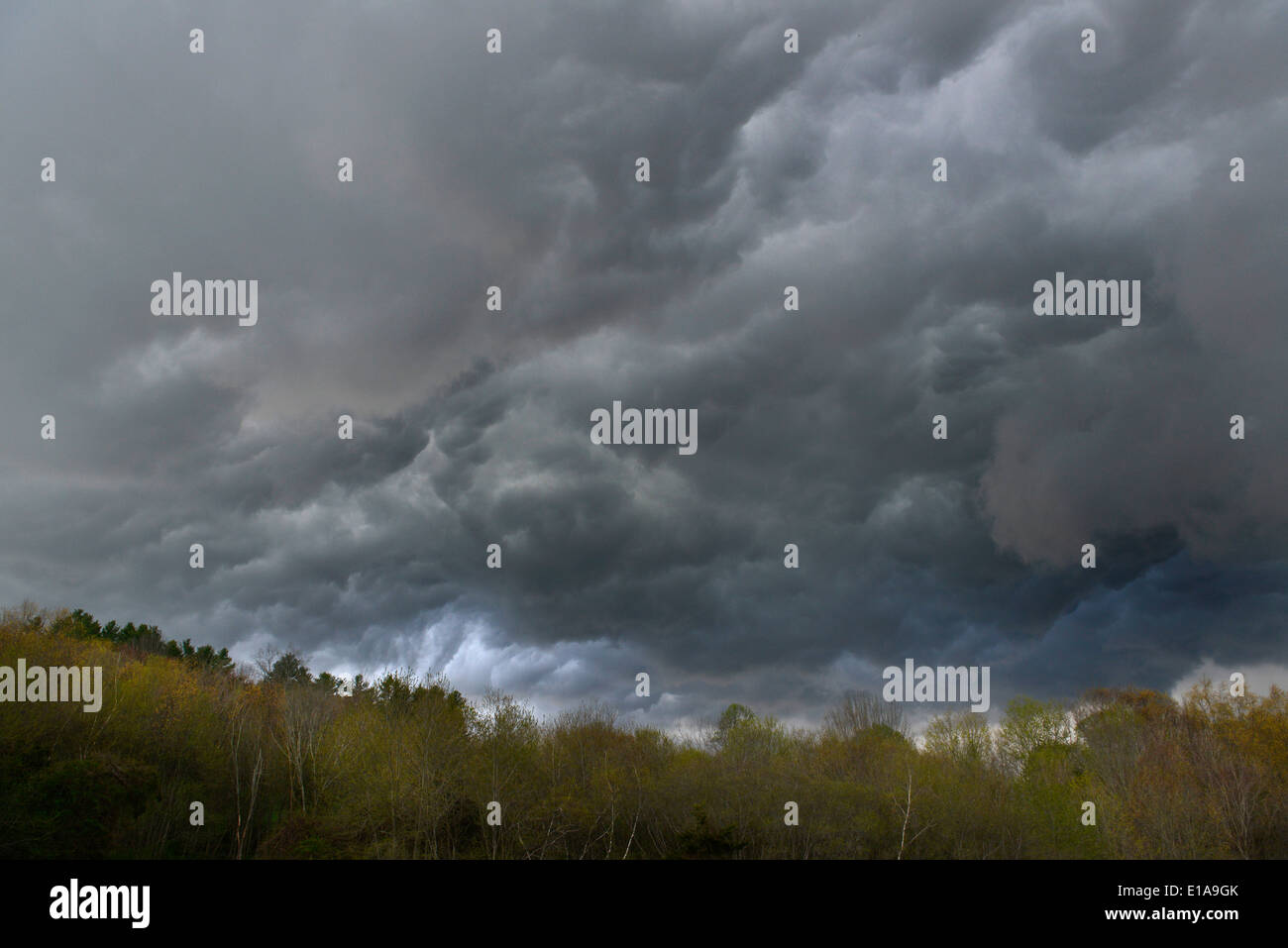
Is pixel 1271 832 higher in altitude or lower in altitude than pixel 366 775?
lower

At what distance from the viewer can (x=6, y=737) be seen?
44.3 metres

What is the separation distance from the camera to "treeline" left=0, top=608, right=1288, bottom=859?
47.7 m

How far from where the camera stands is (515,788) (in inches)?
2010

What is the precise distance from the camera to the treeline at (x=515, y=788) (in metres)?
47.7

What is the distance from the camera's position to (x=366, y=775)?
166 feet
